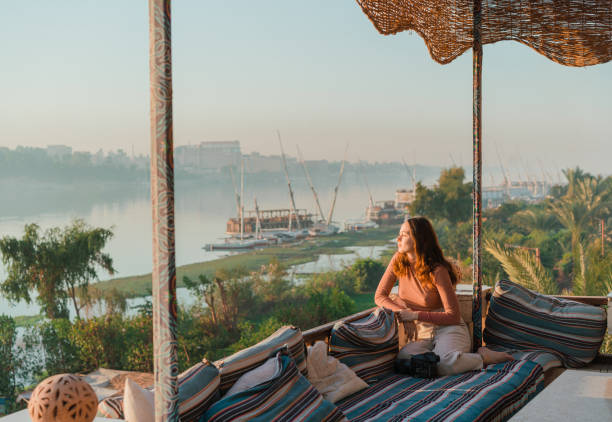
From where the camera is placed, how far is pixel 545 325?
137 inches

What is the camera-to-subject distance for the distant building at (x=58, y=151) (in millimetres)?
19000

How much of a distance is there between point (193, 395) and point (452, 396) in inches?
48.2

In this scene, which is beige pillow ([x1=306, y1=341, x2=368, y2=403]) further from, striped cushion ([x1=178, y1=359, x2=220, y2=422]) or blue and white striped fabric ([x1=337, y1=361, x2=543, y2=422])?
striped cushion ([x1=178, y1=359, x2=220, y2=422])

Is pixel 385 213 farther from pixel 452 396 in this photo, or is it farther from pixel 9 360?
pixel 452 396

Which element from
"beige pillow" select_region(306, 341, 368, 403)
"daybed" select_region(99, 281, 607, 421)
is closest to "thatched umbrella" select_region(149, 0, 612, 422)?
"daybed" select_region(99, 281, 607, 421)

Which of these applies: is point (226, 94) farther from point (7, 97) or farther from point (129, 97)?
point (7, 97)

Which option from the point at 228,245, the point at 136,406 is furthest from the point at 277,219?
the point at 136,406

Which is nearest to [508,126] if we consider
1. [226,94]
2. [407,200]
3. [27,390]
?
[407,200]

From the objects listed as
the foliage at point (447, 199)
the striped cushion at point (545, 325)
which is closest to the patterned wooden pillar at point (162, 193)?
the striped cushion at point (545, 325)

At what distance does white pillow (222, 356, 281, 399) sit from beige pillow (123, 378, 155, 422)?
1.31 ft

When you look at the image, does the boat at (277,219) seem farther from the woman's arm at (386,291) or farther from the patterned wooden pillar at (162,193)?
the patterned wooden pillar at (162,193)

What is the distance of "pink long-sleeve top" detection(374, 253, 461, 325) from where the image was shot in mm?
3273

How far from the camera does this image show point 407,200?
78.3ft

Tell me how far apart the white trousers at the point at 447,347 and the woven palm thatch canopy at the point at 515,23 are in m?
1.57
